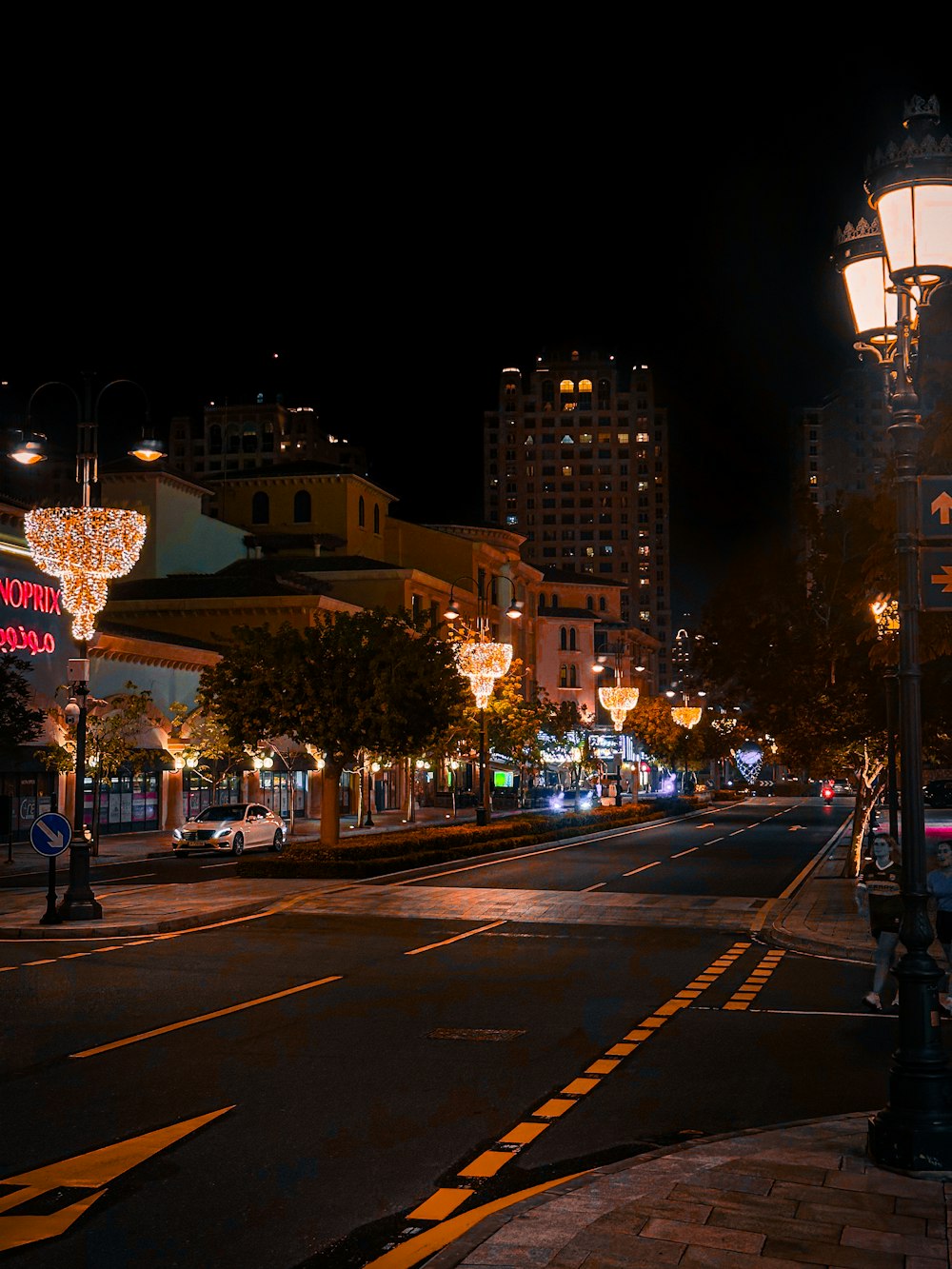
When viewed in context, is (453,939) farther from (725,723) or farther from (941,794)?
(941,794)

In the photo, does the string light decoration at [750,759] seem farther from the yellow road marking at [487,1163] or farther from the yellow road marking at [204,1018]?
the yellow road marking at [487,1163]

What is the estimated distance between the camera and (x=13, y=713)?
35.5 meters

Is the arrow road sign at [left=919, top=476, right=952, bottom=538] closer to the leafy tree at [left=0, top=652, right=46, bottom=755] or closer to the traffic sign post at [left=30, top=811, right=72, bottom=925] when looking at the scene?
the traffic sign post at [left=30, top=811, right=72, bottom=925]

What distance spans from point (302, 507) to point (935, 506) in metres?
77.4

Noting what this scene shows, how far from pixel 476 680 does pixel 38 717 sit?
14.1 metres

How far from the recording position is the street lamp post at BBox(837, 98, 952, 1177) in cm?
734

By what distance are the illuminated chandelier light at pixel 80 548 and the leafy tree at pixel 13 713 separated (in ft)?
45.3

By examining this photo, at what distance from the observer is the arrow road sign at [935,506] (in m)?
8.48

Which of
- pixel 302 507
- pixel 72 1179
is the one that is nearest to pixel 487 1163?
pixel 72 1179

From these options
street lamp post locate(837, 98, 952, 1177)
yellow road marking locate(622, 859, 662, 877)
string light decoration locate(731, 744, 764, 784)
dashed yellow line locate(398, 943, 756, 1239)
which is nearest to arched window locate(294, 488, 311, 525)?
yellow road marking locate(622, 859, 662, 877)

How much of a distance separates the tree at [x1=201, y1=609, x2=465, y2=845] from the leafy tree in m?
4.87

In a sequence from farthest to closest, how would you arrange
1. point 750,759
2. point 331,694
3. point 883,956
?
point 750,759 < point 331,694 < point 883,956

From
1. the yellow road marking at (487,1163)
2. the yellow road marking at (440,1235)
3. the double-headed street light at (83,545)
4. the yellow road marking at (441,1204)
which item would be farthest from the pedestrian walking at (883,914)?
the double-headed street light at (83,545)

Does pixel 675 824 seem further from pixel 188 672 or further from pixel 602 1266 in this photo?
pixel 602 1266
